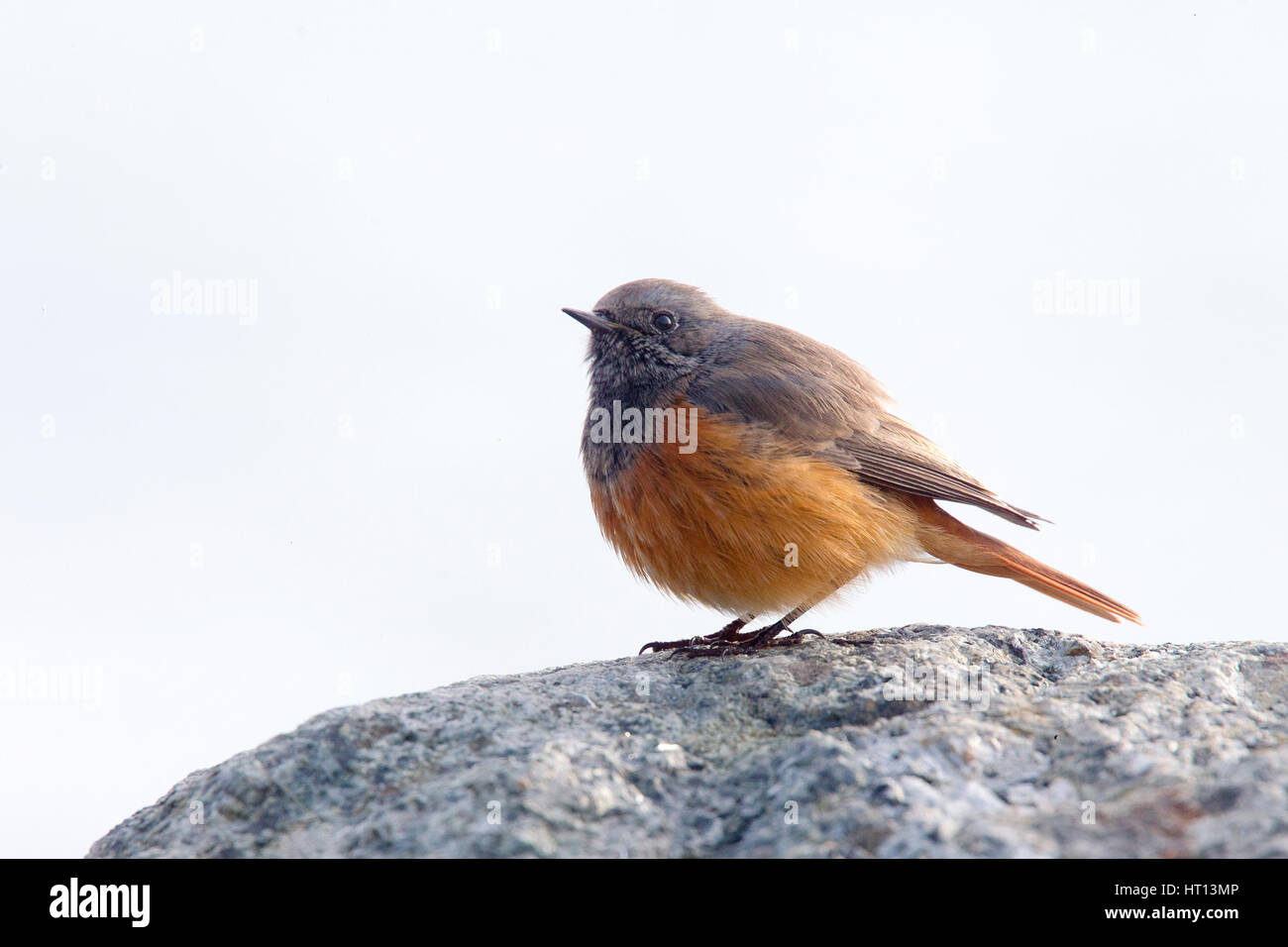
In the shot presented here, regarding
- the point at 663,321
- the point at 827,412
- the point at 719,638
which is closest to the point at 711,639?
the point at 719,638

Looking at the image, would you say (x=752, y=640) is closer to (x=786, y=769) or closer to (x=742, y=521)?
(x=742, y=521)

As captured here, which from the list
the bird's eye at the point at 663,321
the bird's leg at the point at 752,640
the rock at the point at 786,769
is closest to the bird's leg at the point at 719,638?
the bird's leg at the point at 752,640

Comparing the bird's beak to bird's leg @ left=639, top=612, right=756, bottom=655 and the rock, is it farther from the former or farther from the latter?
the rock

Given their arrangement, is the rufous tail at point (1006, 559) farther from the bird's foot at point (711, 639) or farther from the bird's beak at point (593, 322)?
the bird's beak at point (593, 322)

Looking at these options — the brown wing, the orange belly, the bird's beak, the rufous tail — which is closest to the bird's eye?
the bird's beak
